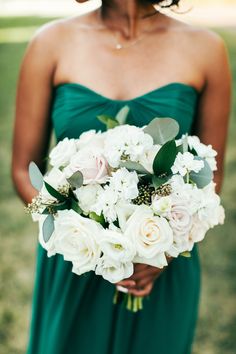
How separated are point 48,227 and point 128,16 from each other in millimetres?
1143

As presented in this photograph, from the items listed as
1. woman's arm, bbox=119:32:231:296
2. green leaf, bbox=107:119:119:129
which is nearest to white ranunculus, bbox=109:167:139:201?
green leaf, bbox=107:119:119:129

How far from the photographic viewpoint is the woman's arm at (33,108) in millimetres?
2500

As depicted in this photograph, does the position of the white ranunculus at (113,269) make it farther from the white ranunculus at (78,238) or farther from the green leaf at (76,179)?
the green leaf at (76,179)

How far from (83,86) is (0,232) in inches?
137

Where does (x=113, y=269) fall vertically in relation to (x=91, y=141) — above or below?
below

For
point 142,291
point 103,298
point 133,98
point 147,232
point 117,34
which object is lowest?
point 103,298

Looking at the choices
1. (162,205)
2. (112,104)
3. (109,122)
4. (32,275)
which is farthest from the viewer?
(32,275)

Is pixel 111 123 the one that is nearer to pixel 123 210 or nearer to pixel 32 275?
pixel 123 210

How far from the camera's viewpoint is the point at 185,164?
6.34 ft

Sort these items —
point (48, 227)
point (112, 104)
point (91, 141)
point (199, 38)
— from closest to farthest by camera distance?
point (48, 227), point (91, 141), point (112, 104), point (199, 38)

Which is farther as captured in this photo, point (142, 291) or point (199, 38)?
point (199, 38)

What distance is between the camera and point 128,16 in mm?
2596

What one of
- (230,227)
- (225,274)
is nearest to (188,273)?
(225,274)

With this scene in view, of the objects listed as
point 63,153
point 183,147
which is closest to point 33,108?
point 63,153
